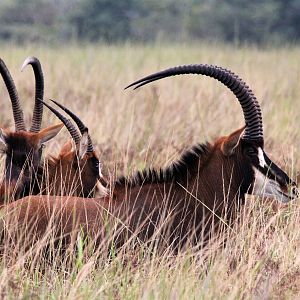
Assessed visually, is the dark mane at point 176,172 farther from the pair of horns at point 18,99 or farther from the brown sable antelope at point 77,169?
the pair of horns at point 18,99

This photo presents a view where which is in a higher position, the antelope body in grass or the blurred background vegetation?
the antelope body in grass

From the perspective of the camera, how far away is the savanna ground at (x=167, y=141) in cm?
551

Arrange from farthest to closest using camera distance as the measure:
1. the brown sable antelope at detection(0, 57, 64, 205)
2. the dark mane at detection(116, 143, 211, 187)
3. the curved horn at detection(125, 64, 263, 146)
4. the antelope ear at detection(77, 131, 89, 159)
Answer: the antelope ear at detection(77, 131, 89, 159) → the brown sable antelope at detection(0, 57, 64, 205) → the curved horn at detection(125, 64, 263, 146) → the dark mane at detection(116, 143, 211, 187)

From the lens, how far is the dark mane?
6.91 m

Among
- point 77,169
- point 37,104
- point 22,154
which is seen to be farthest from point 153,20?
point 77,169

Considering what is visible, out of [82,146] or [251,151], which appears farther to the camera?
[82,146]

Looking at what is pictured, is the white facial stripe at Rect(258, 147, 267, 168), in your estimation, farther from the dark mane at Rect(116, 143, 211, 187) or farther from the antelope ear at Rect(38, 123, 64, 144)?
the antelope ear at Rect(38, 123, 64, 144)

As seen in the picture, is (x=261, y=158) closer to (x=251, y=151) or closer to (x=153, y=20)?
(x=251, y=151)

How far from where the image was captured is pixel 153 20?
3916 cm

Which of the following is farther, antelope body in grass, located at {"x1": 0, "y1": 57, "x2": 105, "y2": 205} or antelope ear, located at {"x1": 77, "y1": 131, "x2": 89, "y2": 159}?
antelope ear, located at {"x1": 77, "y1": 131, "x2": 89, "y2": 159}

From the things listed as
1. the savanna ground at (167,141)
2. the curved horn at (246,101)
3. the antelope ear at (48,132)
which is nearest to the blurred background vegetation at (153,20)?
the savanna ground at (167,141)

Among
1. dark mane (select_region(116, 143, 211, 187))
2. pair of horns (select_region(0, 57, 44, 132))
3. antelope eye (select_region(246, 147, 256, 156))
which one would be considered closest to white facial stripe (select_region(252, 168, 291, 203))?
antelope eye (select_region(246, 147, 256, 156))

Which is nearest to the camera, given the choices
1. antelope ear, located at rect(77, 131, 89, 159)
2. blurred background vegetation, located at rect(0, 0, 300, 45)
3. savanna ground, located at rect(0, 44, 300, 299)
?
savanna ground, located at rect(0, 44, 300, 299)

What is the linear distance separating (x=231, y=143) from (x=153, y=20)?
3246 cm
